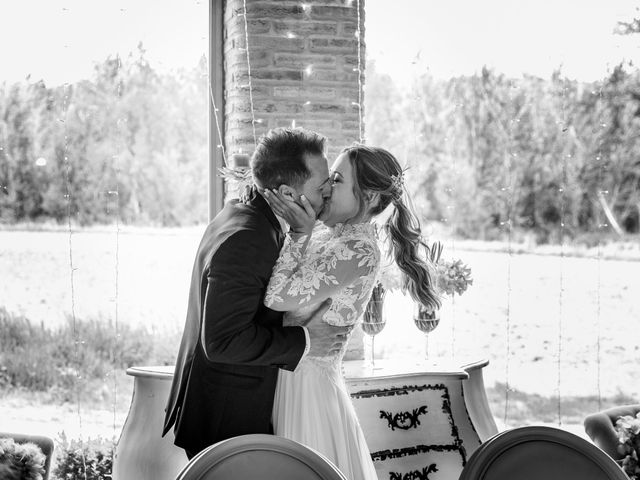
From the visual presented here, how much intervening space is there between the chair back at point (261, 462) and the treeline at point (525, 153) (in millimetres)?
3701

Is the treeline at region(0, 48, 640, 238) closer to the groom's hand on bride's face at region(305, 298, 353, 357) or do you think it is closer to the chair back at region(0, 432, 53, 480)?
the chair back at region(0, 432, 53, 480)

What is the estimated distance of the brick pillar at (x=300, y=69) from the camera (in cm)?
430

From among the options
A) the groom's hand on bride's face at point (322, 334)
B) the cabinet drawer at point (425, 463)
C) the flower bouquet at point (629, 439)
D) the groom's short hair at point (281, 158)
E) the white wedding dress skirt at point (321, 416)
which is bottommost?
the cabinet drawer at point (425, 463)

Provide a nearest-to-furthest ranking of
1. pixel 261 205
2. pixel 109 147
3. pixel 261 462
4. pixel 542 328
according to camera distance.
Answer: pixel 261 462
pixel 261 205
pixel 109 147
pixel 542 328

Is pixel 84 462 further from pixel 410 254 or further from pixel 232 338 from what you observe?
pixel 232 338

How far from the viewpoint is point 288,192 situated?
2336 mm

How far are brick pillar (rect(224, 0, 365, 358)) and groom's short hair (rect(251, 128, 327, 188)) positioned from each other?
1958 millimetres

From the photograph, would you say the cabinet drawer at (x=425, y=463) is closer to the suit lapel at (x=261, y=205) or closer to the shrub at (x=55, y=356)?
the suit lapel at (x=261, y=205)

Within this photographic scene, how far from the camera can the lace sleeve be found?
7.48 ft

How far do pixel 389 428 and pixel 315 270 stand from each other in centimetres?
144

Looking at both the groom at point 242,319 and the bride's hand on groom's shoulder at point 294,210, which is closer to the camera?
the groom at point 242,319

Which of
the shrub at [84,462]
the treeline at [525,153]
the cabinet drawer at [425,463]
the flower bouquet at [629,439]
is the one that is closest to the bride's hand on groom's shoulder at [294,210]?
the cabinet drawer at [425,463]

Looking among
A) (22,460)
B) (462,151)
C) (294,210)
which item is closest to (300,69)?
(462,151)

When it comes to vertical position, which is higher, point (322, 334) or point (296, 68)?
point (296, 68)
